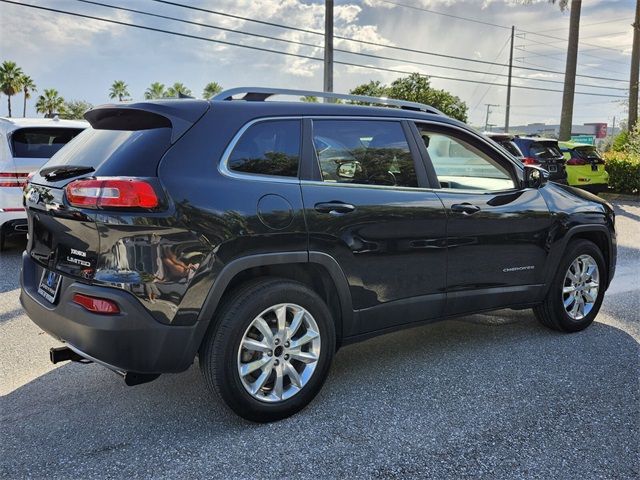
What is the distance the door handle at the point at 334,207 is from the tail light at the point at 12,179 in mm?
5803

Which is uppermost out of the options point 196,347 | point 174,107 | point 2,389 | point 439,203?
point 174,107

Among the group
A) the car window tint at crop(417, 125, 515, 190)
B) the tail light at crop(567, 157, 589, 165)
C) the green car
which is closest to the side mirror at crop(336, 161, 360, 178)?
the car window tint at crop(417, 125, 515, 190)

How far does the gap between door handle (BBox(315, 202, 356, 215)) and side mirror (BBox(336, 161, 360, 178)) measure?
21 cm

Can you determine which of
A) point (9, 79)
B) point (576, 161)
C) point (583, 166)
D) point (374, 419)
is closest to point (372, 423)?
point (374, 419)

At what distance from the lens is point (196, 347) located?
2.90 m

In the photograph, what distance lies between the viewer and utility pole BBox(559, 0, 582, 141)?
68.3 feet

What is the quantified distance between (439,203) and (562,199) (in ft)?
4.71

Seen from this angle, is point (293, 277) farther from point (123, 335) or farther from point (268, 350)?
point (123, 335)

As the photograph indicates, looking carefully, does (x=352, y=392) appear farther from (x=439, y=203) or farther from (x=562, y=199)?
(x=562, y=199)

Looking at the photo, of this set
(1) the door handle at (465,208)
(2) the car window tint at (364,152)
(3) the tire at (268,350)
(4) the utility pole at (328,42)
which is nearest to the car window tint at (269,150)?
(2) the car window tint at (364,152)

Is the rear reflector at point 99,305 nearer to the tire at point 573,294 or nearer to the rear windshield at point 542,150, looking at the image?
the tire at point 573,294

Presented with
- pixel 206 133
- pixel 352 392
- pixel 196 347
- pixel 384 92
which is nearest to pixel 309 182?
pixel 206 133

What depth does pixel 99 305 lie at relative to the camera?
272 centimetres

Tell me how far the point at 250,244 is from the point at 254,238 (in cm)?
4
